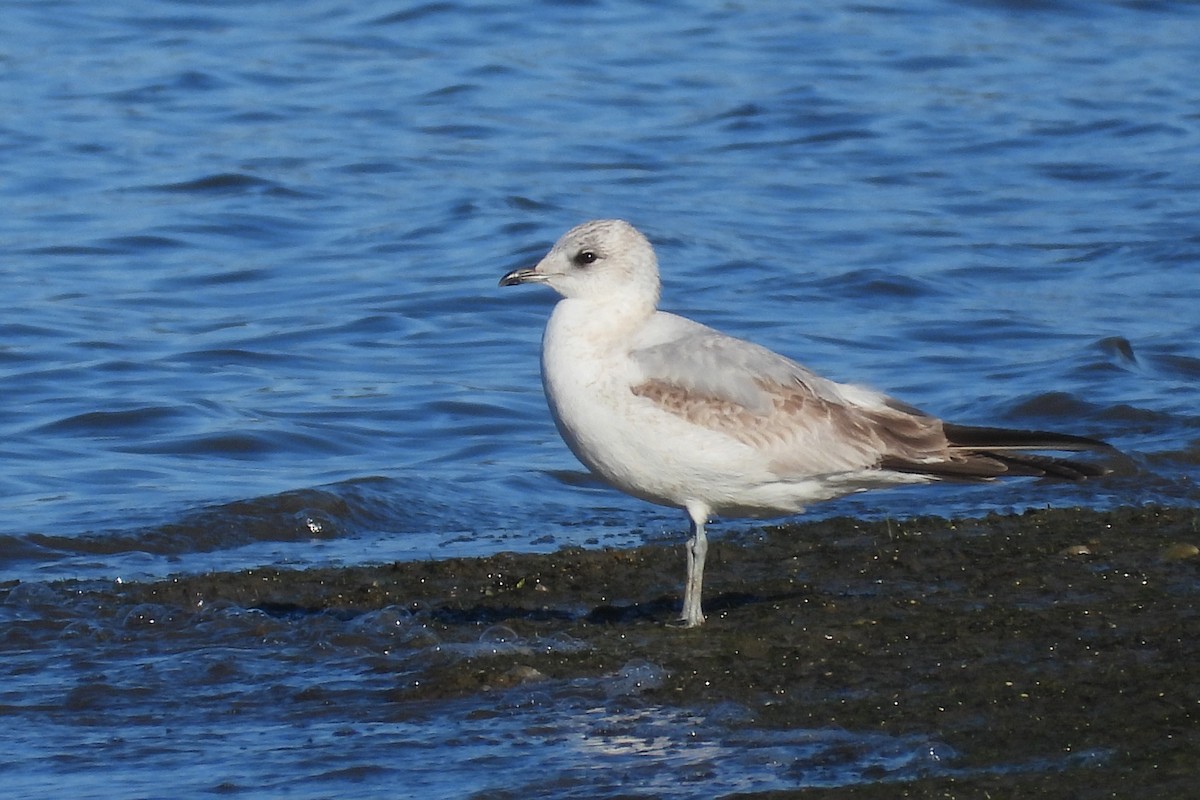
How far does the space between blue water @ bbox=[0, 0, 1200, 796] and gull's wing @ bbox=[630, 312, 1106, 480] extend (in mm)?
1410

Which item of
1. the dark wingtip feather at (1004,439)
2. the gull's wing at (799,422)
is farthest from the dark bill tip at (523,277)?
the dark wingtip feather at (1004,439)

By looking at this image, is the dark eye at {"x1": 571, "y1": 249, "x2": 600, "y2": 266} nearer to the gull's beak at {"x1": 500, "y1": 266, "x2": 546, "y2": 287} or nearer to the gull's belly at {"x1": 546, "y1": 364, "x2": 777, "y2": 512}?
the gull's beak at {"x1": 500, "y1": 266, "x2": 546, "y2": 287}

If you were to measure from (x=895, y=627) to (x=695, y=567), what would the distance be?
0.69 m

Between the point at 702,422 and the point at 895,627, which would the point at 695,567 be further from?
the point at 895,627

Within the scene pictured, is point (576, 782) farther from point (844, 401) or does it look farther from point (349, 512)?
point (349, 512)

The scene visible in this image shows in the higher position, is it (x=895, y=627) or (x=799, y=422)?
(x=799, y=422)

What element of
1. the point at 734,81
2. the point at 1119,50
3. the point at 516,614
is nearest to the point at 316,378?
the point at 516,614

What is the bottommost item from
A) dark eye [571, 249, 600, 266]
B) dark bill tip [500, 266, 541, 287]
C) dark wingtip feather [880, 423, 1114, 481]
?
dark wingtip feather [880, 423, 1114, 481]

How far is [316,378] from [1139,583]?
17.4 feet

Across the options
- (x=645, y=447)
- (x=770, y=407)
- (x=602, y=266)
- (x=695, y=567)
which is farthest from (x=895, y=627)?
(x=602, y=266)

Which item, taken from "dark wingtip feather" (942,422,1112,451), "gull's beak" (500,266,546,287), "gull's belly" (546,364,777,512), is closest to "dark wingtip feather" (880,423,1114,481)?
"dark wingtip feather" (942,422,1112,451)

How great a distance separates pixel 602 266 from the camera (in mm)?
6441

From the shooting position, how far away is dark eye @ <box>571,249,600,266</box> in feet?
21.3

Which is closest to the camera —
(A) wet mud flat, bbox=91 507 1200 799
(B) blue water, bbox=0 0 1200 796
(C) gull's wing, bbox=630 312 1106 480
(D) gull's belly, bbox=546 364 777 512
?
(A) wet mud flat, bbox=91 507 1200 799
